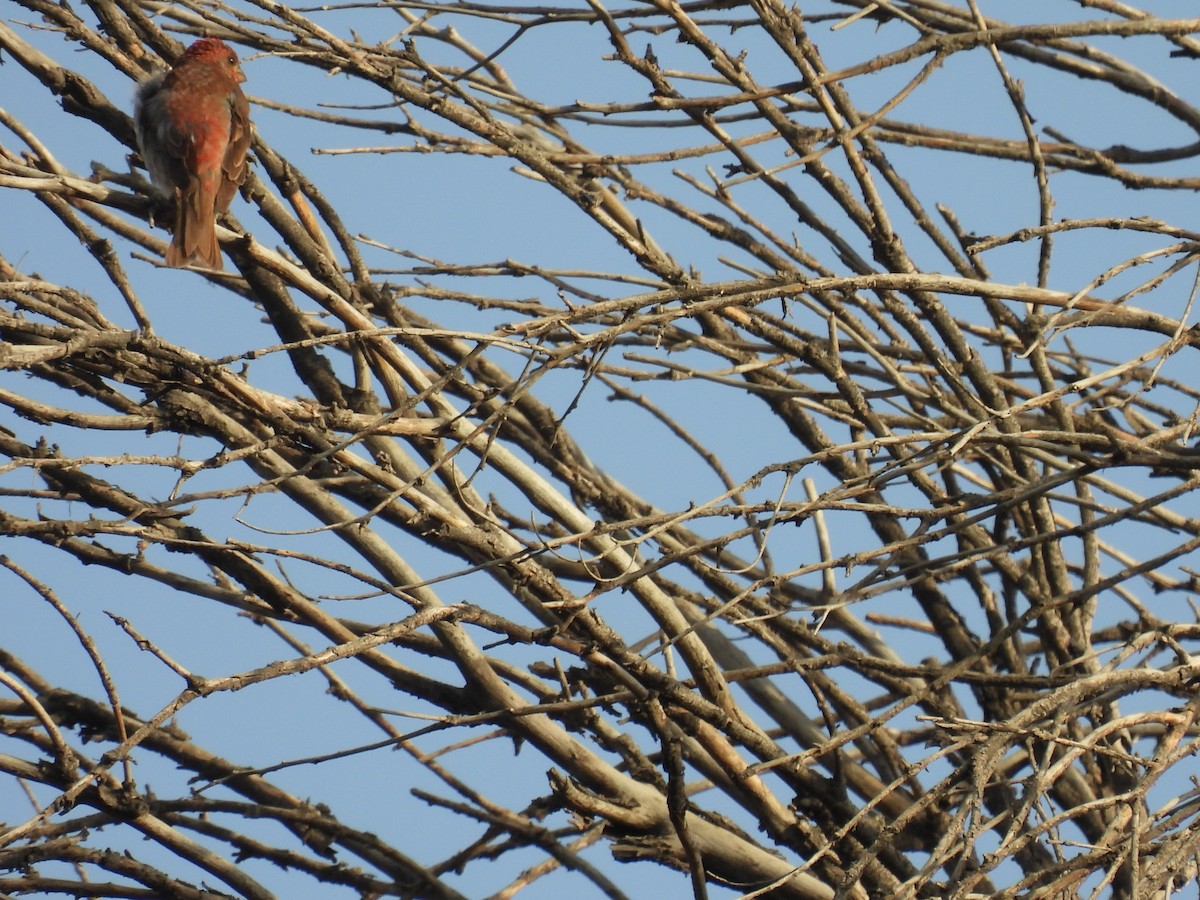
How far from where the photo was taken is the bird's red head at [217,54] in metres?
5.08

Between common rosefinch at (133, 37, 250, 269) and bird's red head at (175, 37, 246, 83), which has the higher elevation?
bird's red head at (175, 37, 246, 83)

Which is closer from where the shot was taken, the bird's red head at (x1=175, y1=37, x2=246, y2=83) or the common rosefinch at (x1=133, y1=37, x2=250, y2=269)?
the common rosefinch at (x1=133, y1=37, x2=250, y2=269)

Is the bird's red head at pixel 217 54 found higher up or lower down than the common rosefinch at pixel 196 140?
higher up

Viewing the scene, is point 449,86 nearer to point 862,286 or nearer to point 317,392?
point 317,392

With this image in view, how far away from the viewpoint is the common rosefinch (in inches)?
162

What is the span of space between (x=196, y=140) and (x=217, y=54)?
3.62 feet

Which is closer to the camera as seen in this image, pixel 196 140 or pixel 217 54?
pixel 196 140

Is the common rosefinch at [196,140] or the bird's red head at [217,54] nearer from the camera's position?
the common rosefinch at [196,140]

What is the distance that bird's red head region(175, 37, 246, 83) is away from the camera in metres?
5.08

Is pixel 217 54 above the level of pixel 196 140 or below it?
above

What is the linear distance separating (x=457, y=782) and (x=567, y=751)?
47 centimetres

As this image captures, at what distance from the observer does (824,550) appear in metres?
4.96

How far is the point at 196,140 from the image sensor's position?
4309mm

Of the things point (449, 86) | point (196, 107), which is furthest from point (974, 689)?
point (196, 107)
